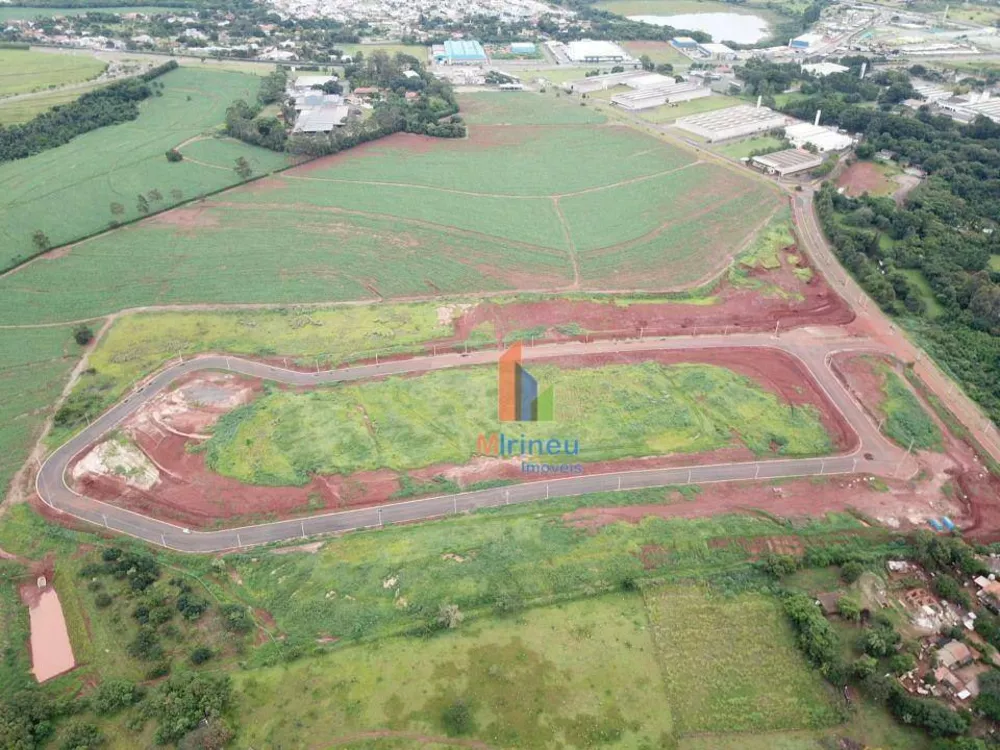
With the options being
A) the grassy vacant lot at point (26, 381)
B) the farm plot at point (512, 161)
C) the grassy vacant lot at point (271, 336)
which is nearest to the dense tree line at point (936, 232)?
the farm plot at point (512, 161)

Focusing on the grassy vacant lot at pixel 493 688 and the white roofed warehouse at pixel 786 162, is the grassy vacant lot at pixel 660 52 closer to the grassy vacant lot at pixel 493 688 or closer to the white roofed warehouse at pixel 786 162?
the white roofed warehouse at pixel 786 162

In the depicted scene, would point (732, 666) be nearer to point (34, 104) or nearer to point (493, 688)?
point (493, 688)

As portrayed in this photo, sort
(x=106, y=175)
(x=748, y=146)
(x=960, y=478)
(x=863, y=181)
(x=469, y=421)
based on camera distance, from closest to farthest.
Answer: (x=960, y=478) < (x=469, y=421) < (x=106, y=175) < (x=863, y=181) < (x=748, y=146)

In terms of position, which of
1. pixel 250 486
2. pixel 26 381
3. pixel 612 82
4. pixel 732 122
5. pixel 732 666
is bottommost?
pixel 732 666

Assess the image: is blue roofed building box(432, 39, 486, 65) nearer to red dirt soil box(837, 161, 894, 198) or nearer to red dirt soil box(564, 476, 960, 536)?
red dirt soil box(837, 161, 894, 198)

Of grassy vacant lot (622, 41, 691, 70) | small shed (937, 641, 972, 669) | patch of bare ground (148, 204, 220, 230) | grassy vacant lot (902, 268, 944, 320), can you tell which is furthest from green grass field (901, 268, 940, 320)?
grassy vacant lot (622, 41, 691, 70)

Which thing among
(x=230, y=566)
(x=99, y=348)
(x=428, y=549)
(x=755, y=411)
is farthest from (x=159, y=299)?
(x=755, y=411)

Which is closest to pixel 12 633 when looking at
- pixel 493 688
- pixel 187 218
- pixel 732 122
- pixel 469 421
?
pixel 493 688

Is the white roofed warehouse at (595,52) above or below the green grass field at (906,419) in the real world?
above
